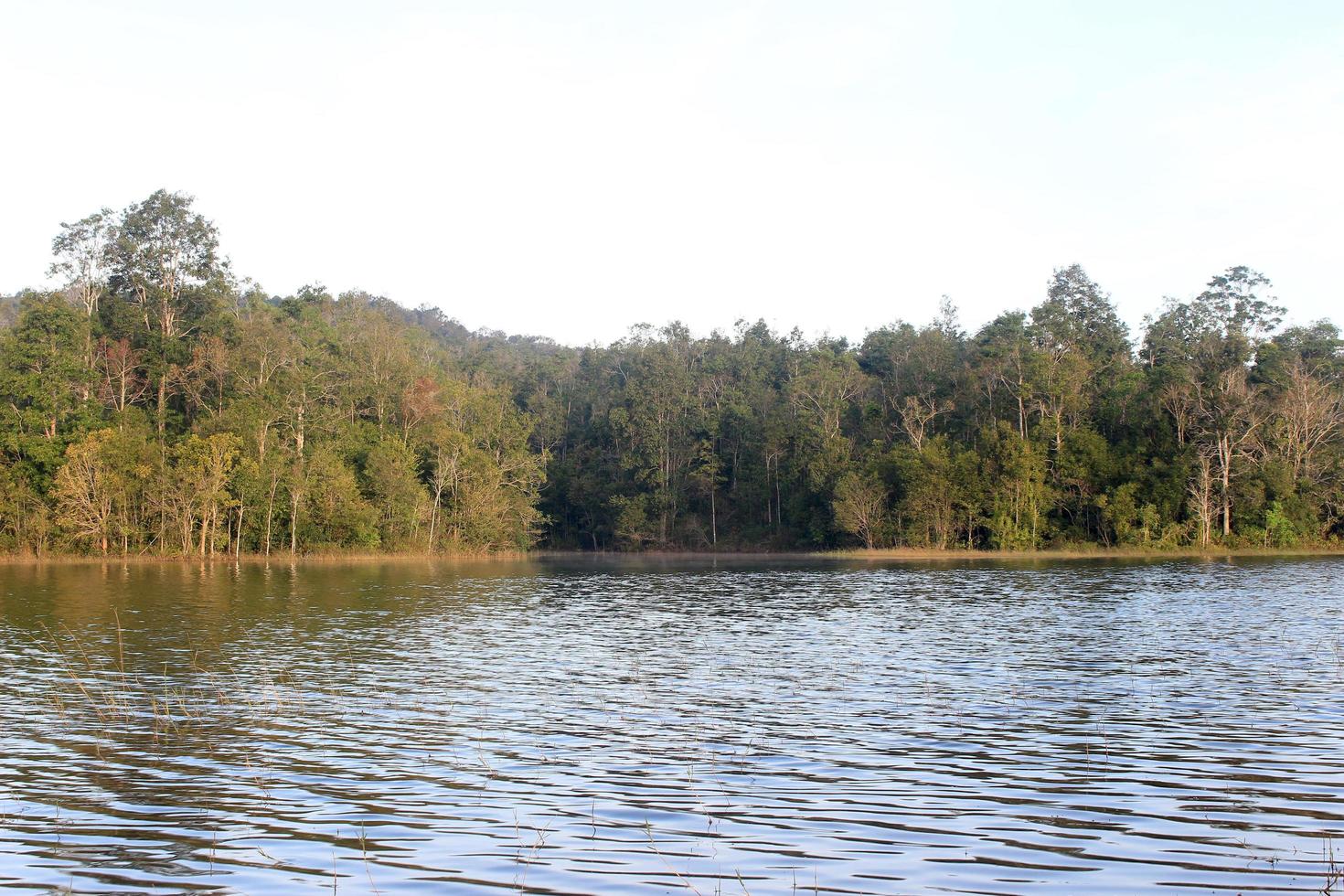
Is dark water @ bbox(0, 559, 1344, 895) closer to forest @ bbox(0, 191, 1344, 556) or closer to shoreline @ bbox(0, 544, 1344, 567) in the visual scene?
shoreline @ bbox(0, 544, 1344, 567)

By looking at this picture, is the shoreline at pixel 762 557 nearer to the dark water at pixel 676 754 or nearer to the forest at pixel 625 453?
the forest at pixel 625 453

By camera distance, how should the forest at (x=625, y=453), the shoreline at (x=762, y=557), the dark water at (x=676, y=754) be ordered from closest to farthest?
the dark water at (x=676, y=754) → the shoreline at (x=762, y=557) → the forest at (x=625, y=453)

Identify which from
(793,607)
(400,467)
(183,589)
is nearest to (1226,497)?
(793,607)

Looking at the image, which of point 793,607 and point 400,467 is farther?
point 400,467

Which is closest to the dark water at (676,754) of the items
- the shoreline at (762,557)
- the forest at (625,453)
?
the shoreline at (762,557)

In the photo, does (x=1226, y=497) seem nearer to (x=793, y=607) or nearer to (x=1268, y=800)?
(x=793, y=607)

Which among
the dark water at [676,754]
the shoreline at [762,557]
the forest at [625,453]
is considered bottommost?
the shoreline at [762,557]

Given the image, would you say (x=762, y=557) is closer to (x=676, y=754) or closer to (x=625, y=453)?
(x=625, y=453)

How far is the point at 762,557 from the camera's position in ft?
283

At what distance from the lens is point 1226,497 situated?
73625mm

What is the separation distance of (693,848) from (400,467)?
6967 centimetres

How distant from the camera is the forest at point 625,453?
68812 mm

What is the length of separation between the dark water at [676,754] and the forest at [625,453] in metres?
39.8

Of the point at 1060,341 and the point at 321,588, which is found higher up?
the point at 1060,341
